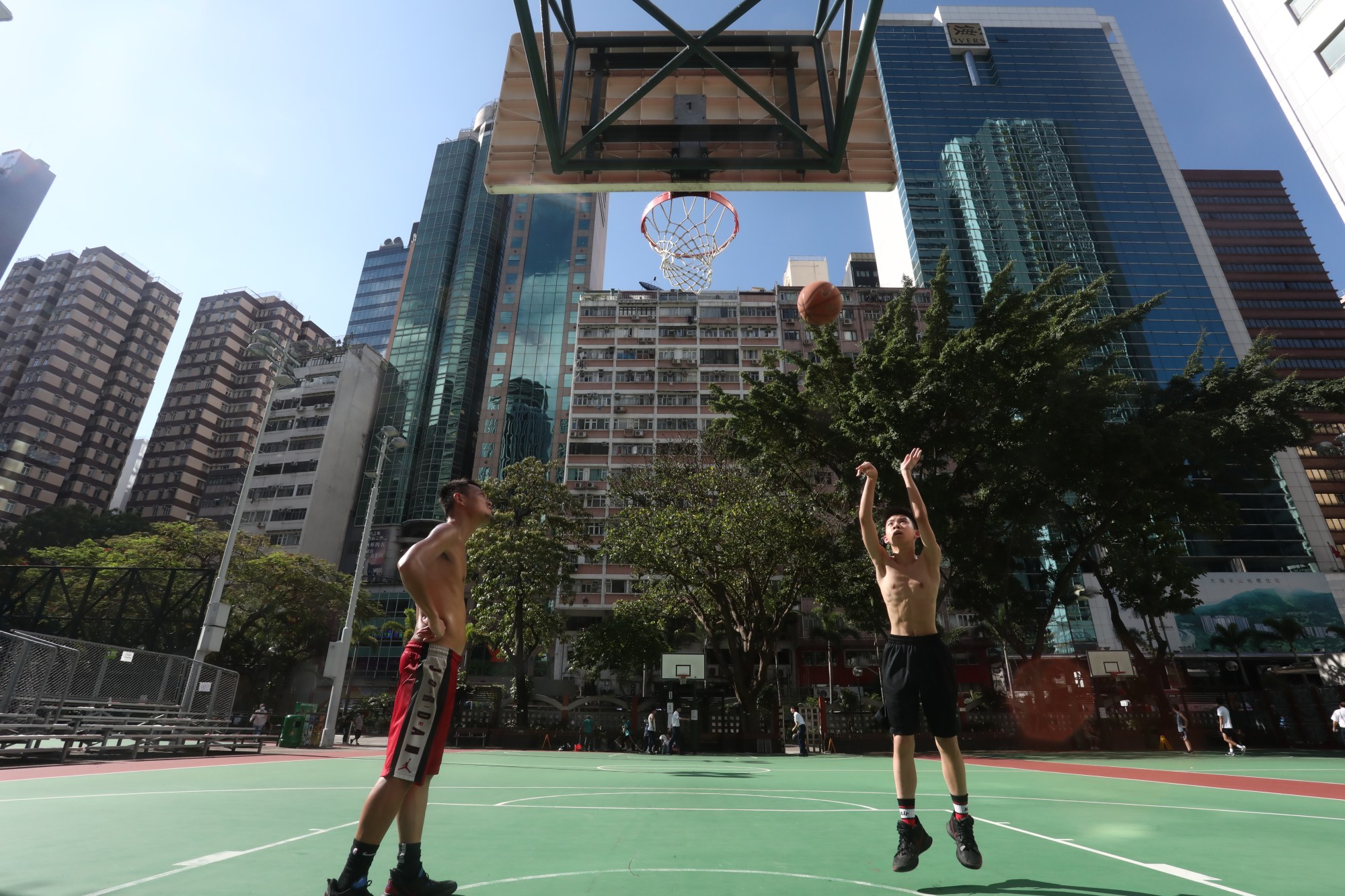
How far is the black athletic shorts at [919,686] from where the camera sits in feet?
12.7

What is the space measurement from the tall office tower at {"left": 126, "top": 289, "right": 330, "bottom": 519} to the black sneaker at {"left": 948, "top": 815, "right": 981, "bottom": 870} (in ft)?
257

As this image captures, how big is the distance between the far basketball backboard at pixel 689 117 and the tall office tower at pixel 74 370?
3474 inches

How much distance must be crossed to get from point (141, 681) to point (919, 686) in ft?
57.4

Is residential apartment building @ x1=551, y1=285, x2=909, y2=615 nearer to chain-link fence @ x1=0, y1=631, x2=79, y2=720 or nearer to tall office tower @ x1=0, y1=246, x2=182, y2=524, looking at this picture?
chain-link fence @ x1=0, y1=631, x2=79, y2=720

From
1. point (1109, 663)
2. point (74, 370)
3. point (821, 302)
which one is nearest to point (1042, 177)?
point (1109, 663)

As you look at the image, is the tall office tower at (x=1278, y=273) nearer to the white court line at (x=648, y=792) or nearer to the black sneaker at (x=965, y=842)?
the white court line at (x=648, y=792)

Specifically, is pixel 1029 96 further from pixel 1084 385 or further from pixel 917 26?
pixel 1084 385

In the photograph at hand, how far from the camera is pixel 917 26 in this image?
269ft

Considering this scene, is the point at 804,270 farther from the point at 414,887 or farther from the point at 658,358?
the point at 414,887

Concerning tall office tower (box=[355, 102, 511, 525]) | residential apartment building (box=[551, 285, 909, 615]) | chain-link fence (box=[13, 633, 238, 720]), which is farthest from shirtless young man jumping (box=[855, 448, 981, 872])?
tall office tower (box=[355, 102, 511, 525])

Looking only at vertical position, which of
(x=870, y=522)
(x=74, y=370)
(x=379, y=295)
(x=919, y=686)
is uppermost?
(x=379, y=295)

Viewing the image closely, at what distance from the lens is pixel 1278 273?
85000 mm

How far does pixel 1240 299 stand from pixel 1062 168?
35.7 meters

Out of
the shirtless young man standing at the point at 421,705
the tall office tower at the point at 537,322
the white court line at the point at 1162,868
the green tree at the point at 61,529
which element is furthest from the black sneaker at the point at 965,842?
the green tree at the point at 61,529
